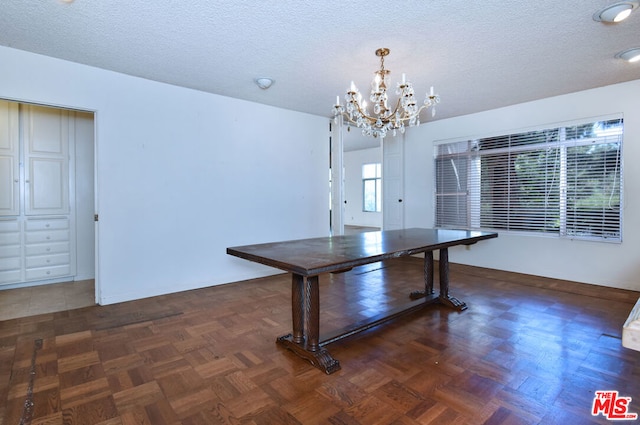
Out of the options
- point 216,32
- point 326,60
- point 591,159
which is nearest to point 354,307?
point 326,60

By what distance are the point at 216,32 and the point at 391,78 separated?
1.90 m

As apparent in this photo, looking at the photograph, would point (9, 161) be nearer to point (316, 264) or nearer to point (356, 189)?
point (316, 264)

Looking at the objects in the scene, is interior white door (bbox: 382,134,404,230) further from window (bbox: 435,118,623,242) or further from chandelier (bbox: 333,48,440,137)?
chandelier (bbox: 333,48,440,137)

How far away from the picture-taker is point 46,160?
158 inches

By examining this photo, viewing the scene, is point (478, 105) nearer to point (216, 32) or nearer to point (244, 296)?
point (216, 32)

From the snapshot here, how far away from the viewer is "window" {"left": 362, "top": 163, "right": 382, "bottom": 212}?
11.0m

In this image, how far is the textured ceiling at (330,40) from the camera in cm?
226

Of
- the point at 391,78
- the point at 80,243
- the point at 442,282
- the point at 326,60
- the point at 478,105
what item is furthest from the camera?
the point at 478,105

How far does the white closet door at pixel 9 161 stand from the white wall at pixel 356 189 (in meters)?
9.01

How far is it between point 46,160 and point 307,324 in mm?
4047

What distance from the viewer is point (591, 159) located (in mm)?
4012

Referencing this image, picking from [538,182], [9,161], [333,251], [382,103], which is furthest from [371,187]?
[9,161]

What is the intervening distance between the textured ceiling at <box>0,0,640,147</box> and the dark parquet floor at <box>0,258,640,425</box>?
242 centimetres

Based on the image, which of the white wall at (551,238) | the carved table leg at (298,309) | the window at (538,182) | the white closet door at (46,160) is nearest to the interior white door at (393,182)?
the white wall at (551,238)
